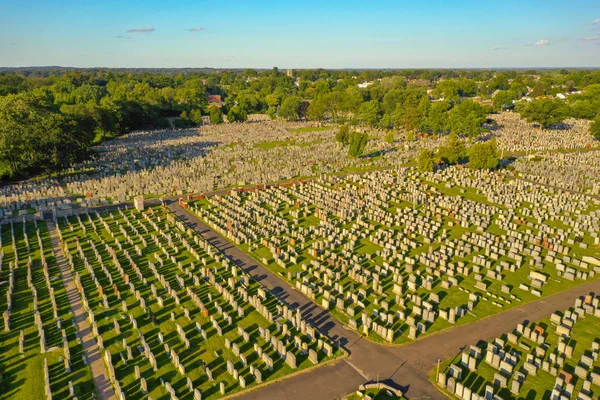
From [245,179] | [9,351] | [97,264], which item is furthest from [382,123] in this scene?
[9,351]

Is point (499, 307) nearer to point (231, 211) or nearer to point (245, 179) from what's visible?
point (231, 211)

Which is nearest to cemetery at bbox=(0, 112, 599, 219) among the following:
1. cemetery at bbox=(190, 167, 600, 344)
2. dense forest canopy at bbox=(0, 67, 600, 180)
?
dense forest canopy at bbox=(0, 67, 600, 180)

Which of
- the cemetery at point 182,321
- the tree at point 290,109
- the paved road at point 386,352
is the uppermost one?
the tree at point 290,109

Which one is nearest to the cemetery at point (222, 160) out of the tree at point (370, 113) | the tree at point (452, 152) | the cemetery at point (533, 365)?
the tree at point (370, 113)

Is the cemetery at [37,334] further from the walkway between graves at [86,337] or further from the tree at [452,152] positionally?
the tree at [452,152]

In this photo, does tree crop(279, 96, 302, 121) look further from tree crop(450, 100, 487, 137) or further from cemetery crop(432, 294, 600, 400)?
cemetery crop(432, 294, 600, 400)
